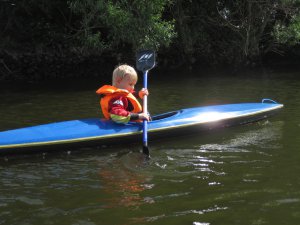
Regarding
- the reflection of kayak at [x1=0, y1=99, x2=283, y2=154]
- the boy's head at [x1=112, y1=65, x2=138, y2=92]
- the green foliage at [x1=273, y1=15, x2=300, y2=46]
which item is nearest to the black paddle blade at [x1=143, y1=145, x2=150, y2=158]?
the reflection of kayak at [x1=0, y1=99, x2=283, y2=154]

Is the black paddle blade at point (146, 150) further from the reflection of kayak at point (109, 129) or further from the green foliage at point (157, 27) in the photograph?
the green foliage at point (157, 27)

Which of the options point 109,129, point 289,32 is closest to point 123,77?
point 109,129

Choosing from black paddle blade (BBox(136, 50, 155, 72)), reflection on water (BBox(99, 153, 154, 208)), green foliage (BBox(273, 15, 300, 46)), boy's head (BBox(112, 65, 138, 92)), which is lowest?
reflection on water (BBox(99, 153, 154, 208))

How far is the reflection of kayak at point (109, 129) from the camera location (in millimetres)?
4949

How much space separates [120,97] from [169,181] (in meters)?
1.51

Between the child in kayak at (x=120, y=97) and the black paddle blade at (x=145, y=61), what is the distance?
105 cm

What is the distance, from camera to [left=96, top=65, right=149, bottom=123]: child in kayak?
530 cm

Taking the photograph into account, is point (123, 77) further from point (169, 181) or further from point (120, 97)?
point (169, 181)

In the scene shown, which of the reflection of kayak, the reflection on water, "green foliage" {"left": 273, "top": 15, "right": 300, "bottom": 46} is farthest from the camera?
"green foliage" {"left": 273, "top": 15, "right": 300, "bottom": 46}

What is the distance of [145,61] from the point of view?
6.50 m

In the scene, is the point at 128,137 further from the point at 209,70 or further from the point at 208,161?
the point at 209,70

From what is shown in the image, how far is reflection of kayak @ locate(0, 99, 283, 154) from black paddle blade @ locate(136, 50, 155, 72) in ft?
2.75

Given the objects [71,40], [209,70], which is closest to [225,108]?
[71,40]

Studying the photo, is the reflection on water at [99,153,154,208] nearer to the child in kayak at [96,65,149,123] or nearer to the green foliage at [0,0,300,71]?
the child in kayak at [96,65,149,123]
